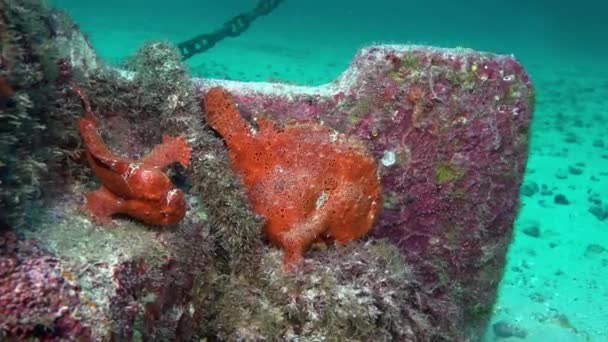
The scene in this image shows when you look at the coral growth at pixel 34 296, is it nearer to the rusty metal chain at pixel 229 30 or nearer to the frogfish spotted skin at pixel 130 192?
the frogfish spotted skin at pixel 130 192

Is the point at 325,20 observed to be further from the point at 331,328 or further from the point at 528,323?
the point at 331,328

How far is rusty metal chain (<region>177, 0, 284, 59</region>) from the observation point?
1302 cm

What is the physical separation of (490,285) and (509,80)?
5.89 ft

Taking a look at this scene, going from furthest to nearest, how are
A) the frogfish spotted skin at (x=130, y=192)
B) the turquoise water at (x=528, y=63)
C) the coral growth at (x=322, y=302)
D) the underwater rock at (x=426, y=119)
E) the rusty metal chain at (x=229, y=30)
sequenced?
the rusty metal chain at (x=229, y=30)
the turquoise water at (x=528, y=63)
the underwater rock at (x=426, y=119)
the coral growth at (x=322, y=302)
the frogfish spotted skin at (x=130, y=192)

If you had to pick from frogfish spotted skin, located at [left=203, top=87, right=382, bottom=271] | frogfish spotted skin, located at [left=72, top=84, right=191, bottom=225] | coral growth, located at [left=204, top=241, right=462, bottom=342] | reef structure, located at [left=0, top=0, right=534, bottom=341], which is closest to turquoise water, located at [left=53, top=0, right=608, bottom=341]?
reef structure, located at [left=0, top=0, right=534, bottom=341]

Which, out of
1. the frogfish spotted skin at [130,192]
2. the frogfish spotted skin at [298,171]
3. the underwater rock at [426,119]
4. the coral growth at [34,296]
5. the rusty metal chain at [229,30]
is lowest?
the coral growth at [34,296]

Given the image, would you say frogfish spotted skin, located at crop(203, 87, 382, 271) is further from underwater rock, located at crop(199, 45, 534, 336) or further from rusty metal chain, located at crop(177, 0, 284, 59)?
rusty metal chain, located at crop(177, 0, 284, 59)

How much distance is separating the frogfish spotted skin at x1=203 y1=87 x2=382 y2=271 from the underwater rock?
26 centimetres

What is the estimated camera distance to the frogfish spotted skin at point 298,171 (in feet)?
10.7

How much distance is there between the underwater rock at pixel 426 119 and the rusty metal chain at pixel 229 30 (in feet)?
31.8

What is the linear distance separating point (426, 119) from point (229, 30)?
12119mm

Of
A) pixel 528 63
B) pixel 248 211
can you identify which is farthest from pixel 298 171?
pixel 528 63

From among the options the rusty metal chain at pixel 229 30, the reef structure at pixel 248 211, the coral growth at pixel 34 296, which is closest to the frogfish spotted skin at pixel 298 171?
the reef structure at pixel 248 211

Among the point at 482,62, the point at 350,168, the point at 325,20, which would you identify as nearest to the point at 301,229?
the point at 350,168
